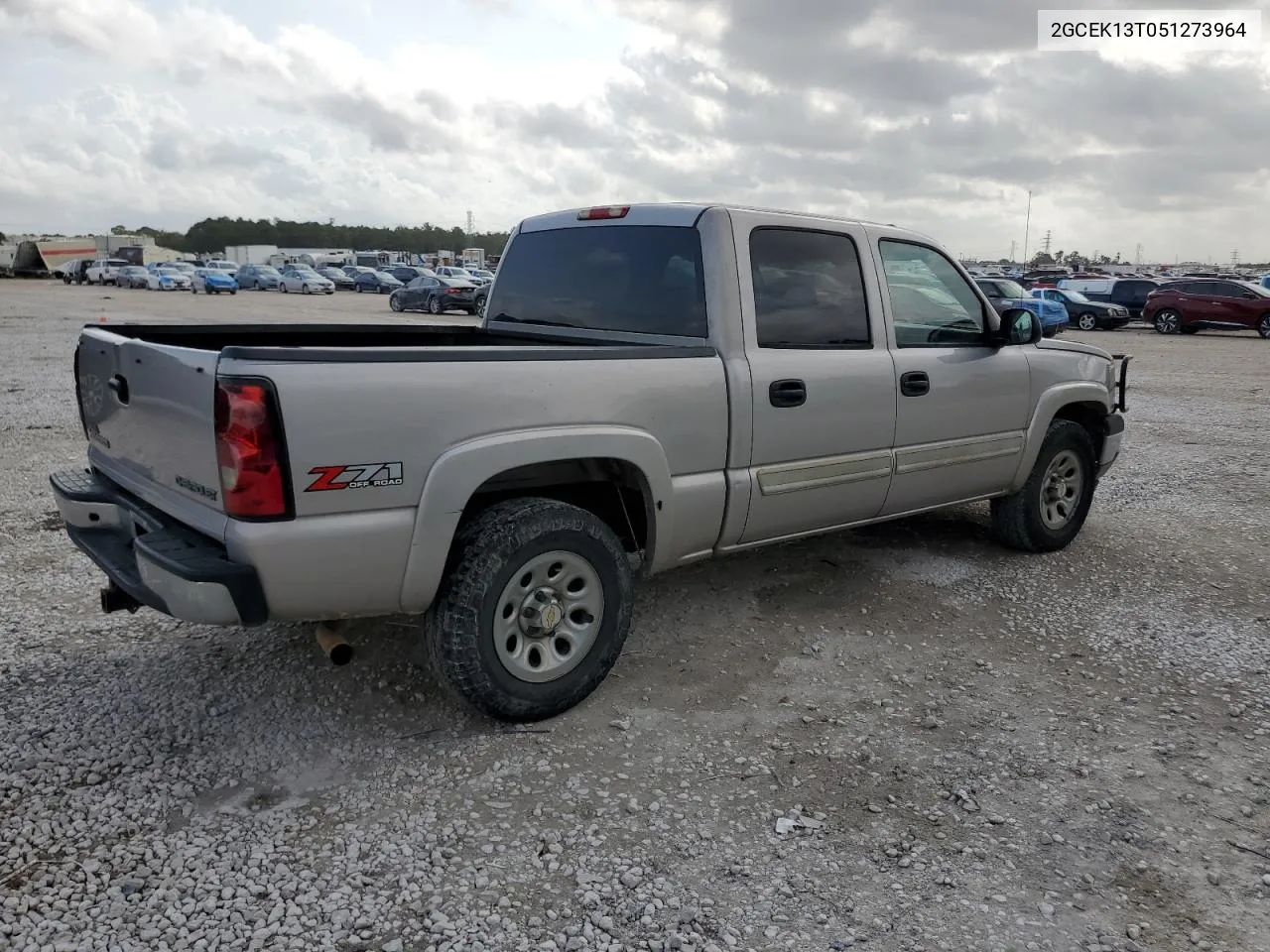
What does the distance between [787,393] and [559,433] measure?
1.17 metres

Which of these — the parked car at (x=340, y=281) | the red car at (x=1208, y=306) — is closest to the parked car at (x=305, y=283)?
the parked car at (x=340, y=281)

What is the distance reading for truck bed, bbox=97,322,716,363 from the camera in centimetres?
292

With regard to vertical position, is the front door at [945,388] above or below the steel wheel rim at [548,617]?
above

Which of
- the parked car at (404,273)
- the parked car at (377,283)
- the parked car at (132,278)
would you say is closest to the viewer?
the parked car at (132,278)

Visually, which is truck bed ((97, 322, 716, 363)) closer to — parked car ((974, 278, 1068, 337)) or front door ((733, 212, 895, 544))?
front door ((733, 212, 895, 544))

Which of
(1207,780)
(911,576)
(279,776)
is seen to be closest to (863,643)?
(911,576)

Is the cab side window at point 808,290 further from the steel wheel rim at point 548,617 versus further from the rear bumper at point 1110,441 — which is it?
the rear bumper at point 1110,441

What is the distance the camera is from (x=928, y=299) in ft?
16.0

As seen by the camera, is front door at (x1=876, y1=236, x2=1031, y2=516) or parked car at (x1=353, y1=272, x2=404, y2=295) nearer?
front door at (x1=876, y1=236, x2=1031, y2=516)

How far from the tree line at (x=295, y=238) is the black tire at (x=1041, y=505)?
12319 cm

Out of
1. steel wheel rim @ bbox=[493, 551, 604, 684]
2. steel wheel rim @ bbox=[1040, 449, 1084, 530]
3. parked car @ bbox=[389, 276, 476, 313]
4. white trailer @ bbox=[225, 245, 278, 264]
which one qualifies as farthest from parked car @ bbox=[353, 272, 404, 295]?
steel wheel rim @ bbox=[493, 551, 604, 684]

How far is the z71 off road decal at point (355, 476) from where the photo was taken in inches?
113

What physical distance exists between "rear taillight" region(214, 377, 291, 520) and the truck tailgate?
0.06 meters

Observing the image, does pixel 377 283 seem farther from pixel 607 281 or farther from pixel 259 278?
pixel 607 281
